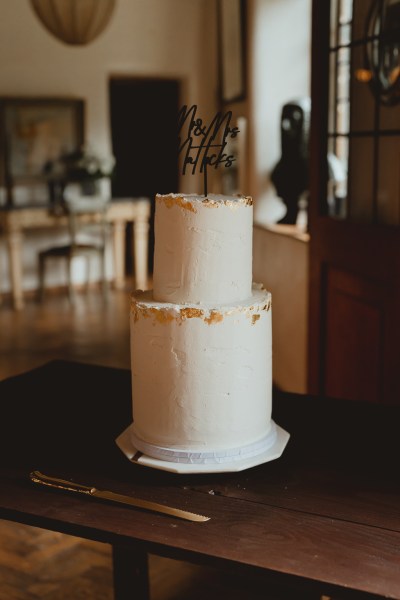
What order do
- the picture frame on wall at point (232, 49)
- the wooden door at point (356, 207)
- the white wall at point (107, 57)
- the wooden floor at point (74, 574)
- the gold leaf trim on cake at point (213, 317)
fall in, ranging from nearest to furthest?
the gold leaf trim on cake at point (213, 317) < the wooden floor at point (74, 574) < the wooden door at point (356, 207) < the picture frame on wall at point (232, 49) < the white wall at point (107, 57)

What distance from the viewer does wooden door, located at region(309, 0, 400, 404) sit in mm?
2520

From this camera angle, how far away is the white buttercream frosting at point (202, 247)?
135cm

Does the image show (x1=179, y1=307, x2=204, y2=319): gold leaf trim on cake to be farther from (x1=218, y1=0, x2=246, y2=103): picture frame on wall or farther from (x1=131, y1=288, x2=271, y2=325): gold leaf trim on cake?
(x1=218, y1=0, x2=246, y2=103): picture frame on wall

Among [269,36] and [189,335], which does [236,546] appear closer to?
[189,335]

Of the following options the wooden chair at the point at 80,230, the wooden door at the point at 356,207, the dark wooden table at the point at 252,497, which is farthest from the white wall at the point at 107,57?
the dark wooden table at the point at 252,497

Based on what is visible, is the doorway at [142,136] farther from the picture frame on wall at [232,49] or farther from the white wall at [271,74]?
the white wall at [271,74]

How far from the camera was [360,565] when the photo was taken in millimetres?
1072

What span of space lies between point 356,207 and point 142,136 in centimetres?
571

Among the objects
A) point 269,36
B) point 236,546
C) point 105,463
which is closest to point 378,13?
point 105,463

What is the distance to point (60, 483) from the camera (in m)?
1.33

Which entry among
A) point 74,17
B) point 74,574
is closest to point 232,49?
point 74,17

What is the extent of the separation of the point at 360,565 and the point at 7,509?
59cm

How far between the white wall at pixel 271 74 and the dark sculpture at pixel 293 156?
4.65 ft

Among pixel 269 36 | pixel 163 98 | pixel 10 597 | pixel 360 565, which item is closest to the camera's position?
pixel 360 565
